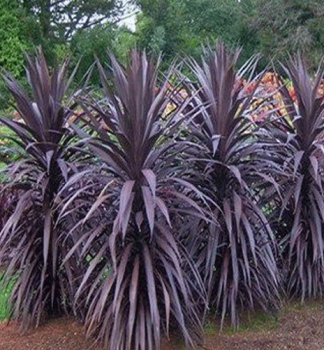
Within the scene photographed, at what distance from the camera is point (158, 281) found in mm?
3607

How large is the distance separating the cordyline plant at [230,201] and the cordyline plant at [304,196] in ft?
0.86

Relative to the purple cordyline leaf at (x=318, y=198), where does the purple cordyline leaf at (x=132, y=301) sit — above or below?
below

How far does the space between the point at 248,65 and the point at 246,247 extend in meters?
1.28

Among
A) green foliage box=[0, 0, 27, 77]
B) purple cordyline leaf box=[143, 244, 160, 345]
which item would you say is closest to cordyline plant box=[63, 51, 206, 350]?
purple cordyline leaf box=[143, 244, 160, 345]

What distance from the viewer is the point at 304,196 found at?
434cm

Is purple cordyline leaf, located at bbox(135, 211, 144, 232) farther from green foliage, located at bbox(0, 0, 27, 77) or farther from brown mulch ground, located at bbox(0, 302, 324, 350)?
green foliage, located at bbox(0, 0, 27, 77)

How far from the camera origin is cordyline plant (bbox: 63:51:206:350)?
3438 millimetres

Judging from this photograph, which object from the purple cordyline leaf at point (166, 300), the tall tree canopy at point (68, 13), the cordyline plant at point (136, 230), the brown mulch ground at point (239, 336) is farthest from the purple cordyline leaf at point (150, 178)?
the tall tree canopy at point (68, 13)

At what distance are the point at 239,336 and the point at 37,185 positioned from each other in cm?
164

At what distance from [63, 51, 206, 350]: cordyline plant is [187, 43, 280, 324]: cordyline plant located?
0.26 meters

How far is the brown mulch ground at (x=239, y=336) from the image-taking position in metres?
3.85

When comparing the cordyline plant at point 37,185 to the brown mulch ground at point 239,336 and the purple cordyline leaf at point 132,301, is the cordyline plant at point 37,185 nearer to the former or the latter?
the brown mulch ground at point 239,336

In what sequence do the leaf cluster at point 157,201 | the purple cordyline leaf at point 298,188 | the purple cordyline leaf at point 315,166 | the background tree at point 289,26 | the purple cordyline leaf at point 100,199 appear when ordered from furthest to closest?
the background tree at point 289,26
the purple cordyline leaf at point 298,188
the purple cordyline leaf at point 315,166
the leaf cluster at point 157,201
the purple cordyline leaf at point 100,199

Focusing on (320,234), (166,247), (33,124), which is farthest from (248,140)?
(33,124)
